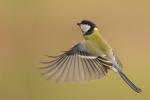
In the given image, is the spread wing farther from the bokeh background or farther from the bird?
the bokeh background

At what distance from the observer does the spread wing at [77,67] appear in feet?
9.55

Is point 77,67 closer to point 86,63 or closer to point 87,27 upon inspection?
point 86,63

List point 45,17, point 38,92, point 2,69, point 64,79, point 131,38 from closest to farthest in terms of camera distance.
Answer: point 64,79
point 38,92
point 2,69
point 131,38
point 45,17

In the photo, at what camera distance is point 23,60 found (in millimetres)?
5172

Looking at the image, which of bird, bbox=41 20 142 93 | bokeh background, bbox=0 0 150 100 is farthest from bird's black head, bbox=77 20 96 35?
bokeh background, bbox=0 0 150 100

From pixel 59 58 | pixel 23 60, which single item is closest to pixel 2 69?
pixel 23 60

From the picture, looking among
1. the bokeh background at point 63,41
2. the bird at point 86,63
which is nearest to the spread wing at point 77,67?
the bird at point 86,63

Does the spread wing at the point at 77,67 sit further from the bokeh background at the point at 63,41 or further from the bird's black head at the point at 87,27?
the bokeh background at the point at 63,41

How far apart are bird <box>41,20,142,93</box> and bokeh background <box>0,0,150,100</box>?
1.46 m

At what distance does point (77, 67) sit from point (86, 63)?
0.04 m

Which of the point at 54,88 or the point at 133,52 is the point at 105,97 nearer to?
the point at 54,88

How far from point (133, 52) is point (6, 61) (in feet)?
3.01

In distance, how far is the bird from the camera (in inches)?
115

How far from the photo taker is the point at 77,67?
9.69ft
